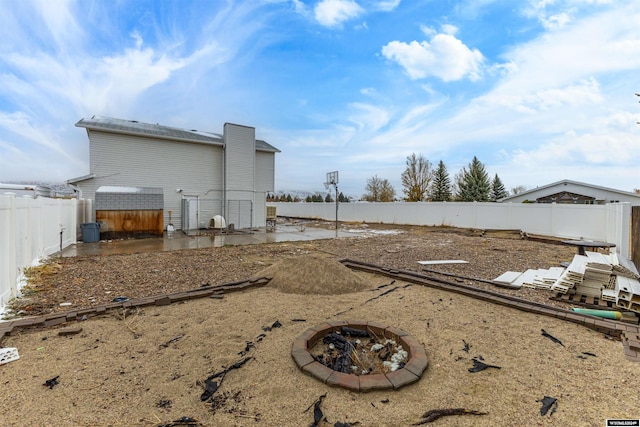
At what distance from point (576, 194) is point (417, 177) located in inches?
590

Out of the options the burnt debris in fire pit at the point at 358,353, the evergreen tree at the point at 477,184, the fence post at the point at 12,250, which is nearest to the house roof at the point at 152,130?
the fence post at the point at 12,250

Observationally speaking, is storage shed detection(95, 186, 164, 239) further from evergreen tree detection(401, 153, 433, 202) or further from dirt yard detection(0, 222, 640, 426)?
evergreen tree detection(401, 153, 433, 202)

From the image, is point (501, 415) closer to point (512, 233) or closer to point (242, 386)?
point (242, 386)

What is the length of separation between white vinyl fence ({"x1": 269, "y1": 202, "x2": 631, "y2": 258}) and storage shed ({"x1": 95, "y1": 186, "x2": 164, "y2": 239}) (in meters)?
16.0

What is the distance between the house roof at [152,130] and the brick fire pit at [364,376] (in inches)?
638

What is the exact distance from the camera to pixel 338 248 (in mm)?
10273

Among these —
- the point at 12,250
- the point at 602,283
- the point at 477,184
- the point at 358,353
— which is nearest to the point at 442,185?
the point at 477,184

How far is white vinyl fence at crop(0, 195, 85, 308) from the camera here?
13.8ft

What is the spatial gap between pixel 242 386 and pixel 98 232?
41.6 ft

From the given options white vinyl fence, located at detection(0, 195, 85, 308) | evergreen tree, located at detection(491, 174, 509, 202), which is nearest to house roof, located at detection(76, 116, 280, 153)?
white vinyl fence, located at detection(0, 195, 85, 308)

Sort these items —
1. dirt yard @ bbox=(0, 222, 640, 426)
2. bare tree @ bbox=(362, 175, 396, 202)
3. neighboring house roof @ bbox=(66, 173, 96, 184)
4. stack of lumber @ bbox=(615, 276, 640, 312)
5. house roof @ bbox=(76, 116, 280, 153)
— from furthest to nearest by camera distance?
bare tree @ bbox=(362, 175, 396, 202) < house roof @ bbox=(76, 116, 280, 153) < neighboring house roof @ bbox=(66, 173, 96, 184) < stack of lumber @ bbox=(615, 276, 640, 312) < dirt yard @ bbox=(0, 222, 640, 426)

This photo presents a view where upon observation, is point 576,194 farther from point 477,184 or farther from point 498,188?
point 498,188

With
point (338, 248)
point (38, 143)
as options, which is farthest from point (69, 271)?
point (38, 143)

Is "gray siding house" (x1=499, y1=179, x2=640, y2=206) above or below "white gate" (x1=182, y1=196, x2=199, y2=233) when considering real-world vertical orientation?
above
